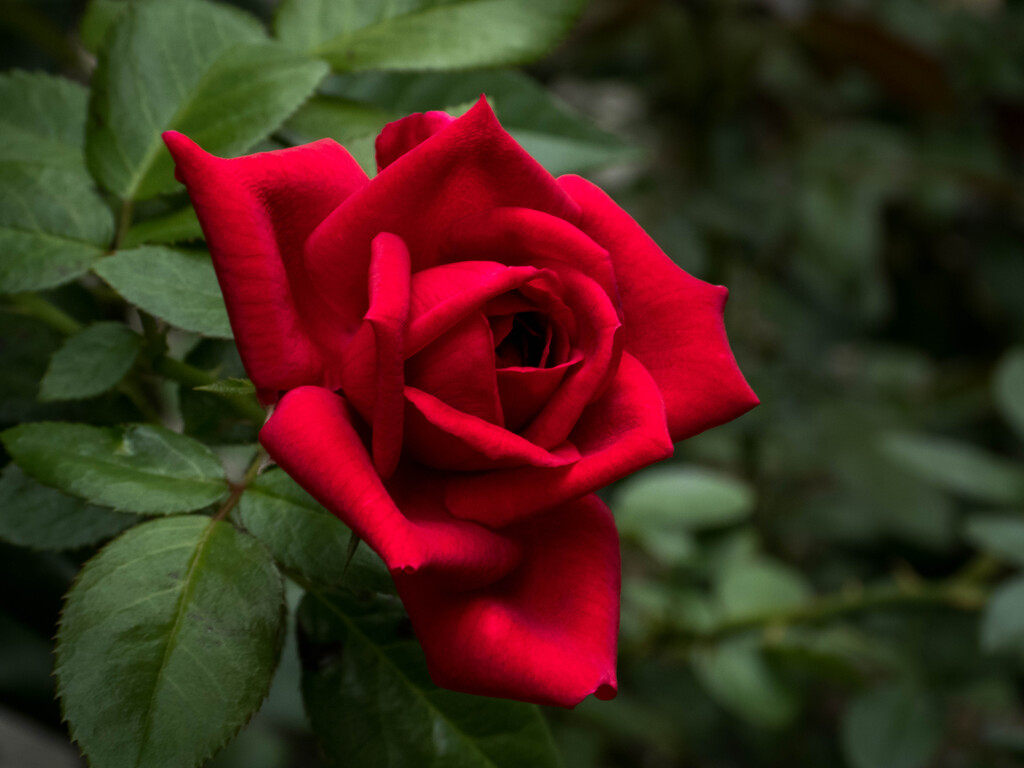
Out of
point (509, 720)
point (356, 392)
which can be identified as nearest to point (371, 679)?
point (509, 720)

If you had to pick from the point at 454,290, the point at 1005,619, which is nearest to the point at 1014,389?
the point at 1005,619

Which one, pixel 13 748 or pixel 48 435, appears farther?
pixel 13 748

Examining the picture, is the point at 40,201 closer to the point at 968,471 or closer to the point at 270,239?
the point at 270,239

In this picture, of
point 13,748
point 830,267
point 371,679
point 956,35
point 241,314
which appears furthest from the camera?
point 956,35

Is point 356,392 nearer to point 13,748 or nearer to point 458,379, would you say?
point 458,379

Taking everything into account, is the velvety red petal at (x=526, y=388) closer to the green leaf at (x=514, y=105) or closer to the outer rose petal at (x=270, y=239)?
the outer rose petal at (x=270, y=239)

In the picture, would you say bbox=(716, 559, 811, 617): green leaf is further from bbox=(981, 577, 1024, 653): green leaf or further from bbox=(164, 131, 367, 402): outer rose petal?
bbox=(164, 131, 367, 402): outer rose petal

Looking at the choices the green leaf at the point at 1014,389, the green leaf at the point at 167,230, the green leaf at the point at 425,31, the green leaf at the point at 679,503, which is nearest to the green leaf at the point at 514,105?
the green leaf at the point at 425,31
